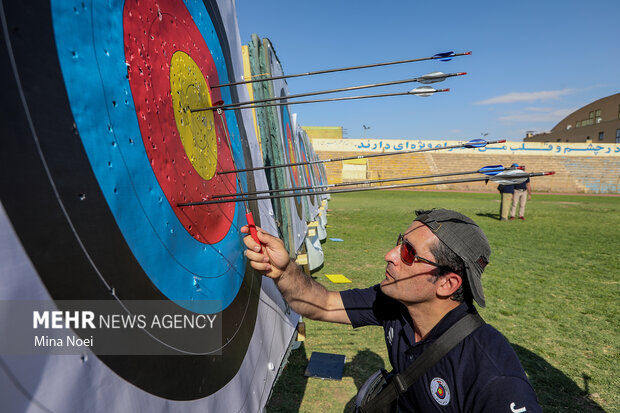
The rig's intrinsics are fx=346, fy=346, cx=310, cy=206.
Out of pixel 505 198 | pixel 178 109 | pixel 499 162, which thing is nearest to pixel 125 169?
pixel 178 109

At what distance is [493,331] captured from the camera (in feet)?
4.34

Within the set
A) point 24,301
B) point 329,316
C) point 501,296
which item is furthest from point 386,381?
point 501,296

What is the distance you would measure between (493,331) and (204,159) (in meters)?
1.30

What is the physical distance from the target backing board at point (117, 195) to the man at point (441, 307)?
11.3 inches

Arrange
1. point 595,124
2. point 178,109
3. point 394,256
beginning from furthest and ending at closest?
point 595,124 < point 394,256 < point 178,109

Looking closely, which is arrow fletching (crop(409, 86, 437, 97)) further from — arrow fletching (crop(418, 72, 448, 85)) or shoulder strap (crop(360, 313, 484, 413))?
shoulder strap (crop(360, 313, 484, 413))

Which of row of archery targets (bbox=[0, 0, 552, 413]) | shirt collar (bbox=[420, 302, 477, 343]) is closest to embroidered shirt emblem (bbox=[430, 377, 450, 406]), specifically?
shirt collar (bbox=[420, 302, 477, 343])

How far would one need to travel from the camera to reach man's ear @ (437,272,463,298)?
143cm

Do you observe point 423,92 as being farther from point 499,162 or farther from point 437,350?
point 499,162

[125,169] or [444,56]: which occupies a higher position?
[444,56]

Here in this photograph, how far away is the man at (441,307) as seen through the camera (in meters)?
1.16

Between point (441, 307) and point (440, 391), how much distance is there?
0.33m

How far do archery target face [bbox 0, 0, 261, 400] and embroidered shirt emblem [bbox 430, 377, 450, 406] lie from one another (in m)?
0.77

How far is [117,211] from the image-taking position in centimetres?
82
